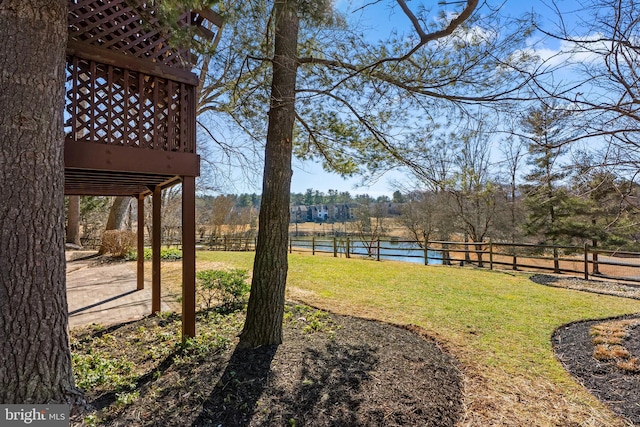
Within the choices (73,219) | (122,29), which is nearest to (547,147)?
(122,29)

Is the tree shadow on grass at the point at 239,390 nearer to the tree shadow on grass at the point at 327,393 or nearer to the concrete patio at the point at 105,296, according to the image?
the tree shadow on grass at the point at 327,393

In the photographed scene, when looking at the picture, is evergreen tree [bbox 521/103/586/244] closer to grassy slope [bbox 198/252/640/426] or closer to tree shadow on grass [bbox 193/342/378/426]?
grassy slope [bbox 198/252/640/426]

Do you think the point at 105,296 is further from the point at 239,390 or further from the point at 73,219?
the point at 73,219

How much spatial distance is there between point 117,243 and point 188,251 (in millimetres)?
8225

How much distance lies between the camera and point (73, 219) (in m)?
11.8

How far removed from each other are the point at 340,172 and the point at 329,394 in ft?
9.81

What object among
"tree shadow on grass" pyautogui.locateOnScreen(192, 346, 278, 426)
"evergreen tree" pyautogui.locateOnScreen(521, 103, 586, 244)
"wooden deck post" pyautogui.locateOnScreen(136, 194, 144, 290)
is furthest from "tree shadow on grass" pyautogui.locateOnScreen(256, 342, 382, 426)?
"wooden deck post" pyautogui.locateOnScreen(136, 194, 144, 290)

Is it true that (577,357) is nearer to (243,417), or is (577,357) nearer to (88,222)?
(243,417)

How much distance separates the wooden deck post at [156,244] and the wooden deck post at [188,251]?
1.13 metres

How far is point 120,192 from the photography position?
5.34 meters

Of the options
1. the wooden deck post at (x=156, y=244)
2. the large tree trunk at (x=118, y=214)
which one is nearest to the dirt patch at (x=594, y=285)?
the wooden deck post at (x=156, y=244)

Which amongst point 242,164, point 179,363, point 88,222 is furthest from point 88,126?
point 88,222

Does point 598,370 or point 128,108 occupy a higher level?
point 128,108

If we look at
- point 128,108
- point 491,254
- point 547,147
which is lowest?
point 491,254
